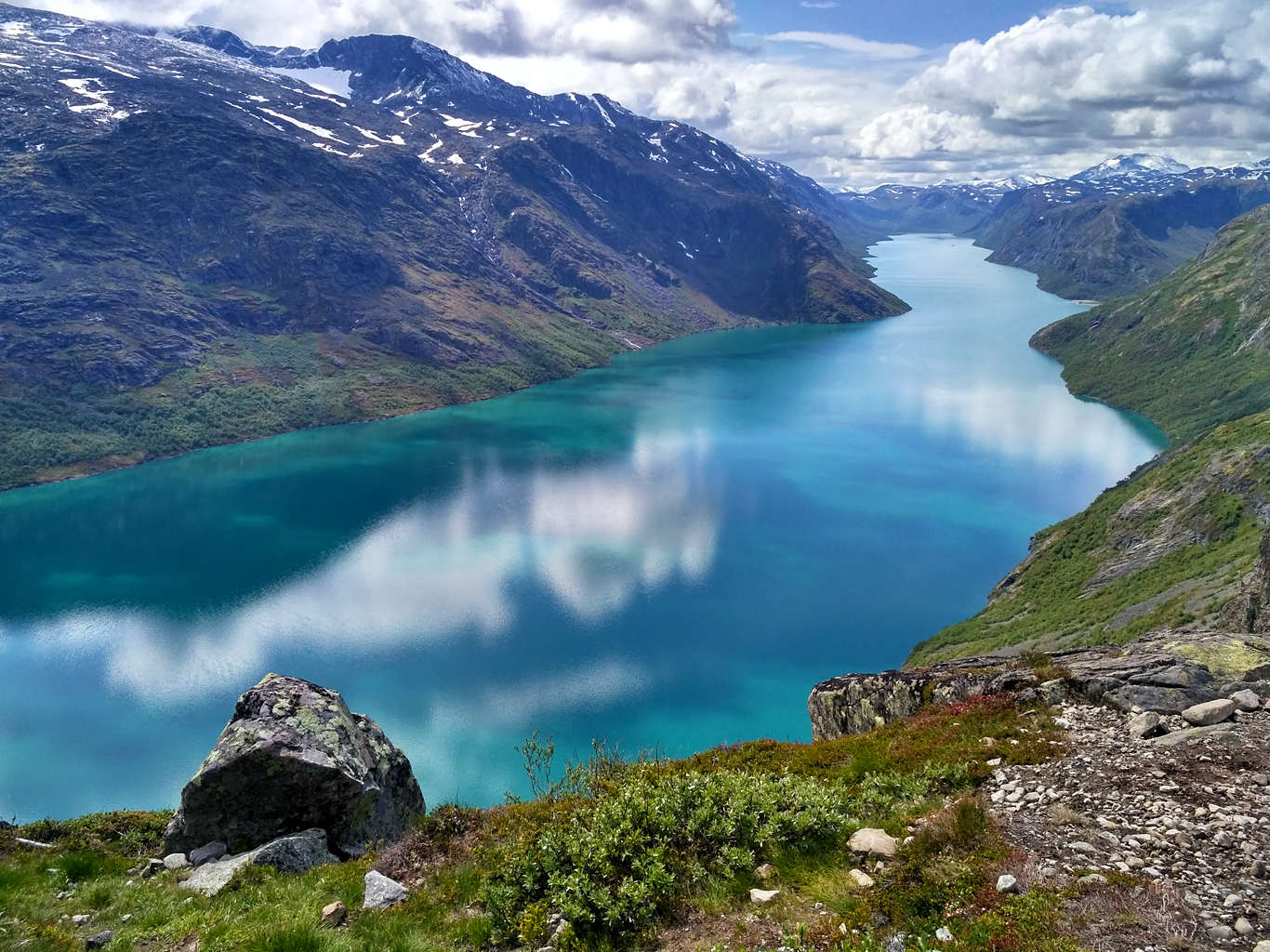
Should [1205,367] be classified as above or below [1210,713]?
below

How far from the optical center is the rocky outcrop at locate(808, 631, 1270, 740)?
13359 mm

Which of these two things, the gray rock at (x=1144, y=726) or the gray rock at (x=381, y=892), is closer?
the gray rock at (x=381, y=892)

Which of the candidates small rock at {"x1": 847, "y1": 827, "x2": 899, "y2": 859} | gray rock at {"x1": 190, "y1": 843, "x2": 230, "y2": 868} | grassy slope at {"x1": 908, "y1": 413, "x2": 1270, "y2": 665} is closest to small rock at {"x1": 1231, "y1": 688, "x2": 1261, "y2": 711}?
small rock at {"x1": 847, "y1": 827, "x2": 899, "y2": 859}

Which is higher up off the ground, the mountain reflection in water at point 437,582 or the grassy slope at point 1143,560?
the grassy slope at point 1143,560

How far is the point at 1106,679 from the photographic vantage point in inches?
565

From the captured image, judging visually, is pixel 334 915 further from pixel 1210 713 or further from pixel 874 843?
pixel 1210 713

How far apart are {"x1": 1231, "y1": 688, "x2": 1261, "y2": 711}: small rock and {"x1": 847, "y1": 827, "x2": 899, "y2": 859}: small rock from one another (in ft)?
23.1

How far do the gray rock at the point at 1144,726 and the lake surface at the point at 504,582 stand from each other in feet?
127

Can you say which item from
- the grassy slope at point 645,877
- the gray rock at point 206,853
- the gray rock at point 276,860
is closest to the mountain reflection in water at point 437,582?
the gray rock at point 206,853

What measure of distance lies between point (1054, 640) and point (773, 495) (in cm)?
6399

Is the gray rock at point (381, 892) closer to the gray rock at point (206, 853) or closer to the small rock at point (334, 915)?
the small rock at point (334, 915)

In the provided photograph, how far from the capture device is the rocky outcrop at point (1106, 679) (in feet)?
43.8

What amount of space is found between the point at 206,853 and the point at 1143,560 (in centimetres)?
7785

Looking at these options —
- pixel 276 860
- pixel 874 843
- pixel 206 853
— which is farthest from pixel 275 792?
pixel 874 843
